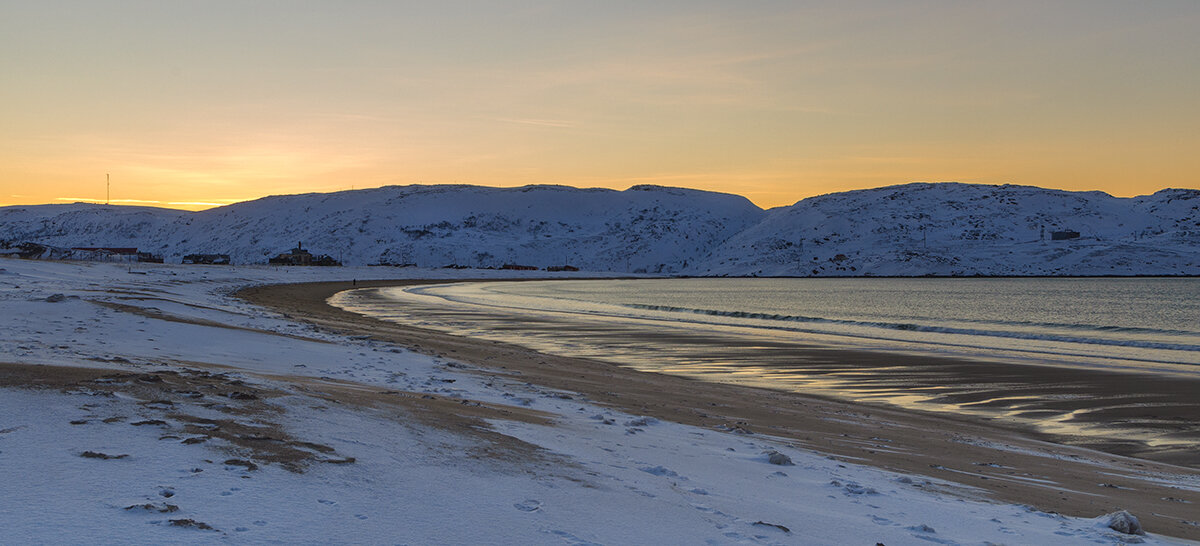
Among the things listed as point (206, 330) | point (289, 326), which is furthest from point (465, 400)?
point (289, 326)

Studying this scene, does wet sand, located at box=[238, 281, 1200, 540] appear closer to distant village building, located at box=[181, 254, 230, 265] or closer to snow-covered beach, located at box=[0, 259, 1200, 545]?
snow-covered beach, located at box=[0, 259, 1200, 545]

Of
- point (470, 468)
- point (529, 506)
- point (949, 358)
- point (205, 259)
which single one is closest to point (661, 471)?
point (470, 468)

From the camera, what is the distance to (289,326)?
886 inches

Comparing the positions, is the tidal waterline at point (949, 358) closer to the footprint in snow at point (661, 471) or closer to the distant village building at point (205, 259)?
the footprint in snow at point (661, 471)

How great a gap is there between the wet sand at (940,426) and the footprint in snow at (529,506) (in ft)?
14.6

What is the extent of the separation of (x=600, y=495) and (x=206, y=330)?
13.4 metres

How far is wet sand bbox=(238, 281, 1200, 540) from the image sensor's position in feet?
26.0

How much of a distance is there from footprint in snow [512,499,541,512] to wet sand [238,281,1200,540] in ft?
14.6

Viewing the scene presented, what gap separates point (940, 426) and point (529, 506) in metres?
9.18

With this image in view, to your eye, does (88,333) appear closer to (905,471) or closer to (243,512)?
(243,512)

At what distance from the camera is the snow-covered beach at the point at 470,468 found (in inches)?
181

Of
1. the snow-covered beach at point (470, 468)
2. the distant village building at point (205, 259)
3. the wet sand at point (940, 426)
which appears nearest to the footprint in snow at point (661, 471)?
the snow-covered beach at point (470, 468)

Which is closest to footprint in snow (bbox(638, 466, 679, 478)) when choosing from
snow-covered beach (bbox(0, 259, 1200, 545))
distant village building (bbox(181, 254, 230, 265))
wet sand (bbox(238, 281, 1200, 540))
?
snow-covered beach (bbox(0, 259, 1200, 545))

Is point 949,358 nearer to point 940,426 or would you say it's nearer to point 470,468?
point 940,426
